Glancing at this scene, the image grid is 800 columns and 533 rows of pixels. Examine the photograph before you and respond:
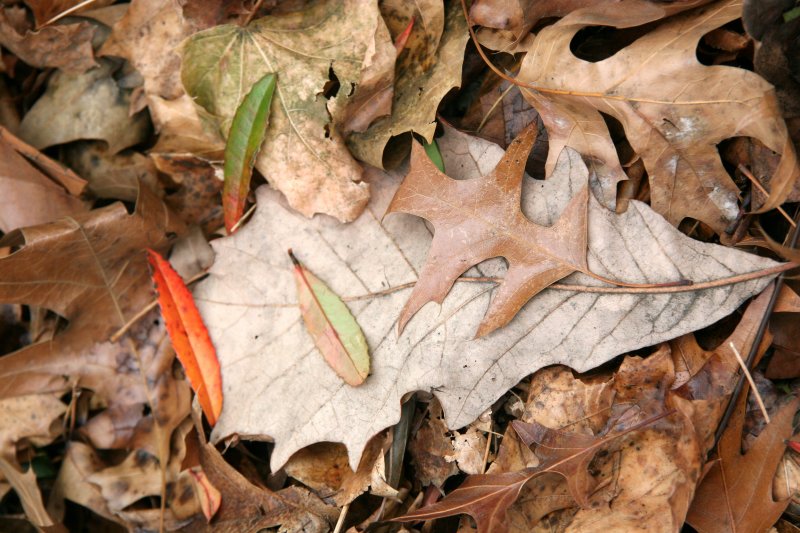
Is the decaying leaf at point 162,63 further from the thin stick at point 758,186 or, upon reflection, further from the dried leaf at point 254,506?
the thin stick at point 758,186

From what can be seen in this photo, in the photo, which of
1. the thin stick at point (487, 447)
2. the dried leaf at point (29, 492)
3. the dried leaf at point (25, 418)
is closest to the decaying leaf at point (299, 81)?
the thin stick at point (487, 447)

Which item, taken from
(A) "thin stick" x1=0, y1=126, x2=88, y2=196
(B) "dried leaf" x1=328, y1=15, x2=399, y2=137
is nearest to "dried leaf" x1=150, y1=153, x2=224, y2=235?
(A) "thin stick" x1=0, y1=126, x2=88, y2=196

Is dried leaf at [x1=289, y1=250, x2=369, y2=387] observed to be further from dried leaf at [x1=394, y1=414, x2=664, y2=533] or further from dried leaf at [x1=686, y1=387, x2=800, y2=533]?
dried leaf at [x1=686, y1=387, x2=800, y2=533]

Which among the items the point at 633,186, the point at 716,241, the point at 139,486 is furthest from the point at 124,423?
the point at 716,241

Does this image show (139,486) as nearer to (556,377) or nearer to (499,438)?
(499,438)

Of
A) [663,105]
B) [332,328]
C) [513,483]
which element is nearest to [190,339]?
[332,328]
